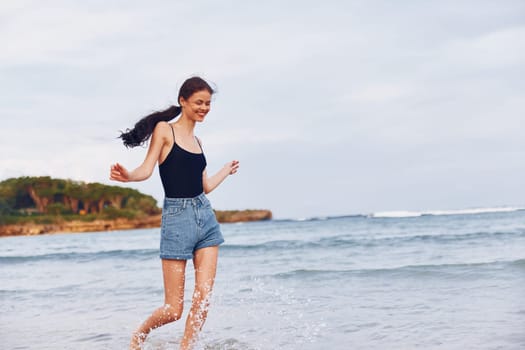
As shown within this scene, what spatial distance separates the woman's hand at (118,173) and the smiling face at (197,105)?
2.08 ft

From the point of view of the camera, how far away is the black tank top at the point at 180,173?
162 inches

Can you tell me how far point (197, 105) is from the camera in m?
4.19

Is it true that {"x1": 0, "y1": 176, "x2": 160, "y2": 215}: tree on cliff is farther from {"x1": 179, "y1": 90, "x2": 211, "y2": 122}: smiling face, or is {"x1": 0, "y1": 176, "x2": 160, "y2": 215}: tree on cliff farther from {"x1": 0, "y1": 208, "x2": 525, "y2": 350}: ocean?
{"x1": 179, "y1": 90, "x2": 211, "y2": 122}: smiling face

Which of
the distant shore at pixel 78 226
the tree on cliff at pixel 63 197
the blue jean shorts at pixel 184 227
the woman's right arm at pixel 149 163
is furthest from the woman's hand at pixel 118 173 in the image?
the distant shore at pixel 78 226

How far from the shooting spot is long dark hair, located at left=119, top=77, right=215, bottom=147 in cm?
413

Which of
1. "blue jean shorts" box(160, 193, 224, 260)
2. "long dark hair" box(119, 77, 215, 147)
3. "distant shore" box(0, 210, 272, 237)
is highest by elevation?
"long dark hair" box(119, 77, 215, 147)

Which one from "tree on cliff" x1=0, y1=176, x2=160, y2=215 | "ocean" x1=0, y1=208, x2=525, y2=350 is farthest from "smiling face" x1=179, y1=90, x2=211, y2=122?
"tree on cliff" x1=0, y1=176, x2=160, y2=215

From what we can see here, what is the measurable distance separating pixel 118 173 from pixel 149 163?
0.26 m

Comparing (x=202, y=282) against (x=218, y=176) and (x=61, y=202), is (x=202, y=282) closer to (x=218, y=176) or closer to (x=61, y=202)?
(x=218, y=176)

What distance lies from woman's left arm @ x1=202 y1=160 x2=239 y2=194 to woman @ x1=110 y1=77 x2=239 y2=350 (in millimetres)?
121

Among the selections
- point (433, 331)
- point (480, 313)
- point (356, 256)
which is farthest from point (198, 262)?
point (356, 256)

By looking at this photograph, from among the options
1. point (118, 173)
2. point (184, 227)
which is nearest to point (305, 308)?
point (184, 227)

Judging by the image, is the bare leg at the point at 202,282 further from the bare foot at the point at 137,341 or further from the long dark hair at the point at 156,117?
the long dark hair at the point at 156,117

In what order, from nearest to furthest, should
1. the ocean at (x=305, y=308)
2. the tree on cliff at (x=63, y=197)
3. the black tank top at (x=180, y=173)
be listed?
the black tank top at (x=180, y=173) → the ocean at (x=305, y=308) → the tree on cliff at (x=63, y=197)
